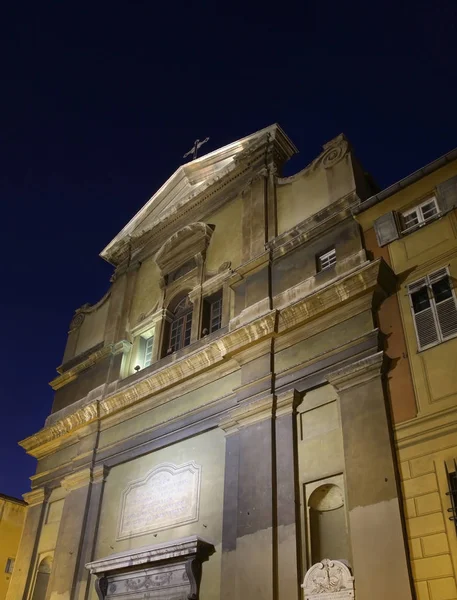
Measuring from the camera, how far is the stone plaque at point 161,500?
12.8 metres

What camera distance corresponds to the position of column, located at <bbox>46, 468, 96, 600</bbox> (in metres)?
14.1

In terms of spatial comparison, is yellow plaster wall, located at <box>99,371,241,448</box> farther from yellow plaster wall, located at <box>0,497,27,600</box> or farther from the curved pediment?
yellow plaster wall, located at <box>0,497,27,600</box>

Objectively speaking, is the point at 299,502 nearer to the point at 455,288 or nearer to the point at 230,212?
the point at 455,288

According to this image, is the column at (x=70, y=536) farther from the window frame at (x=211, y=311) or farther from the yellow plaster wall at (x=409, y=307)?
the yellow plaster wall at (x=409, y=307)

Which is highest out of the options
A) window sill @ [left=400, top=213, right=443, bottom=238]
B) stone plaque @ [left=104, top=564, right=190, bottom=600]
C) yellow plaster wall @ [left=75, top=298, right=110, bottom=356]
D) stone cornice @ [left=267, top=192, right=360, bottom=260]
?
yellow plaster wall @ [left=75, top=298, right=110, bottom=356]

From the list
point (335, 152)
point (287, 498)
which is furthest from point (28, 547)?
point (335, 152)

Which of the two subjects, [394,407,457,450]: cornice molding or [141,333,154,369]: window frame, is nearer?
[394,407,457,450]: cornice molding

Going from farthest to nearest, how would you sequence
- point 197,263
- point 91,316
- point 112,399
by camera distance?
point 91,316
point 197,263
point 112,399

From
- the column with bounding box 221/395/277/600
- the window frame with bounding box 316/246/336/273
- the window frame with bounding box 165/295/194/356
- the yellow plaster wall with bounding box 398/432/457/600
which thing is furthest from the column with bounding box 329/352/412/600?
the window frame with bounding box 165/295/194/356

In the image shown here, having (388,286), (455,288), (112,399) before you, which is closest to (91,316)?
(112,399)

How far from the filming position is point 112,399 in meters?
16.2

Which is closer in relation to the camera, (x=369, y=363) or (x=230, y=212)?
(x=369, y=363)

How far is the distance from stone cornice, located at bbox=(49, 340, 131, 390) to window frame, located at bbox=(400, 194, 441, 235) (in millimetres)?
8993

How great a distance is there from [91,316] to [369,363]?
1237 centimetres
